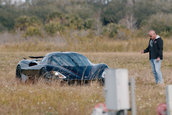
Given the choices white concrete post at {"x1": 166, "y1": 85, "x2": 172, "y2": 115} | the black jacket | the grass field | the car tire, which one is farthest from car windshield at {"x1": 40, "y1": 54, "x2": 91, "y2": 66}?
white concrete post at {"x1": 166, "y1": 85, "x2": 172, "y2": 115}

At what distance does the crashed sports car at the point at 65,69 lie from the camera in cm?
1127

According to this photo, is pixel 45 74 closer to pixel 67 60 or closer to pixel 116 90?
pixel 67 60

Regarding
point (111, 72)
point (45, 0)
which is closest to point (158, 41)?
point (111, 72)

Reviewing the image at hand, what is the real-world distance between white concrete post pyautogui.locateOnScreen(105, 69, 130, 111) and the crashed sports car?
6037mm

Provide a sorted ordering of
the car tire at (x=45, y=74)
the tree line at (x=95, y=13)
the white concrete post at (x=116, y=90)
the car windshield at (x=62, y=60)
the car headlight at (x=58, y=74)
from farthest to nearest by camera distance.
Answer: the tree line at (x=95, y=13) → the car windshield at (x=62, y=60) → the car tire at (x=45, y=74) → the car headlight at (x=58, y=74) → the white concrete post at (x=116, y=90)

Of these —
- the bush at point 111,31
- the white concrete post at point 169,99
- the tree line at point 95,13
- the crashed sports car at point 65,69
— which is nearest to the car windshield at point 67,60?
the crashed sports car at point 65,69

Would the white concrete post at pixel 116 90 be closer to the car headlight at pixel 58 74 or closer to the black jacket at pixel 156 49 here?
the car headlight at pixel 58 74

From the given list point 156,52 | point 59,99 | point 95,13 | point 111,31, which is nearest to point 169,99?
point 59,99

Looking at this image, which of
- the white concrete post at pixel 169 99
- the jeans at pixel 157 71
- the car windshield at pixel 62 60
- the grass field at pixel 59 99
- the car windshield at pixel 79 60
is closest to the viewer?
the white concrete post at pixel 169 99

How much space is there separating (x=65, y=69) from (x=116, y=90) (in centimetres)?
650

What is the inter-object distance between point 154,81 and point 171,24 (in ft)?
131

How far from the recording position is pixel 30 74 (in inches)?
482

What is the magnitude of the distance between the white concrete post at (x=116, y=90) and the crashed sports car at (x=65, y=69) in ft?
19.8

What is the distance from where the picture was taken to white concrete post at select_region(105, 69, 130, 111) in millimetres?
4996
